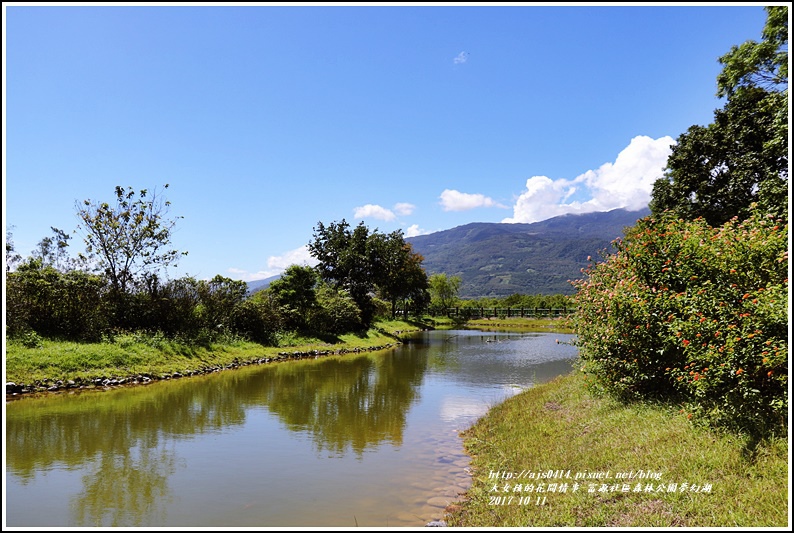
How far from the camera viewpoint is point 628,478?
7.07 metres

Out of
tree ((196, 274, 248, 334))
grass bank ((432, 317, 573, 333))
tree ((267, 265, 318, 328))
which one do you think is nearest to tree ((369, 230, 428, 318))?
grass bank ((432, 317, 573, 333))

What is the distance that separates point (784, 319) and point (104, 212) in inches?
1051

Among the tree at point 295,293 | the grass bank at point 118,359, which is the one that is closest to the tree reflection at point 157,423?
the grass bank at point 118,359

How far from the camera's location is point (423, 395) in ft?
58.7

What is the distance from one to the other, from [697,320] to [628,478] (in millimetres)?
3027

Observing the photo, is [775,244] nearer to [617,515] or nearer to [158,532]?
[617,515]

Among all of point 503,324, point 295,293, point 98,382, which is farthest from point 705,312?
point 503,324

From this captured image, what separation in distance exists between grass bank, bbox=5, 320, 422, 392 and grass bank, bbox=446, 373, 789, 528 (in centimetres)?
1478

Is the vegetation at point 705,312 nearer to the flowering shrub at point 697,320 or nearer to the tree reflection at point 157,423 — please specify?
the flowering shrub at point 697,320

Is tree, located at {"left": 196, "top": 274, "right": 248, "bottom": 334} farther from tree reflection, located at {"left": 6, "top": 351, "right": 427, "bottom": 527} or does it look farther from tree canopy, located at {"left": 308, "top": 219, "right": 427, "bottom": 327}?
tree canopy, located at {"left": 308, "top": 219, "right": 427, "bottom": 327}

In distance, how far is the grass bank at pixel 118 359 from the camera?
16562mm

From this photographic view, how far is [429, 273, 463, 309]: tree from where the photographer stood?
82062 mm

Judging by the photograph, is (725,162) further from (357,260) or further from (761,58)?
(357,260)

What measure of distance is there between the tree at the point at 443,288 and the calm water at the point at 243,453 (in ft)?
202
